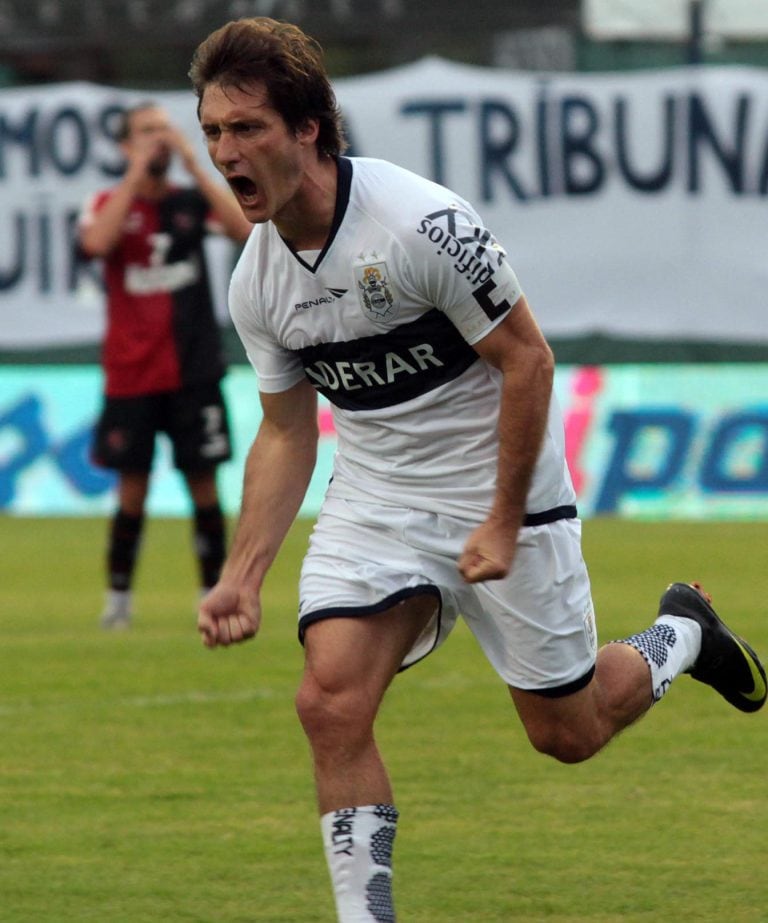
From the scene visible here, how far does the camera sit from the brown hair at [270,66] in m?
4.59

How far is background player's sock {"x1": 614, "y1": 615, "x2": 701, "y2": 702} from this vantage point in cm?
564

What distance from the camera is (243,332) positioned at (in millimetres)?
5086

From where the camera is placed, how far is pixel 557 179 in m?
15.5

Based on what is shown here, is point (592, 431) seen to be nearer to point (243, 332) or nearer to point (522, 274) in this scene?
point (522, 274)

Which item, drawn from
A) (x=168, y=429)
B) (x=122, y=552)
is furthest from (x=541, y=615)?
(x=168, y=429)

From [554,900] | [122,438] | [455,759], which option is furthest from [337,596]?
[122,438]

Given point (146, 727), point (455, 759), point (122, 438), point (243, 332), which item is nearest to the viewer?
point (243, 332)

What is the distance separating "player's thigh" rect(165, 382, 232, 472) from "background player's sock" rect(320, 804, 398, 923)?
5.47 metres

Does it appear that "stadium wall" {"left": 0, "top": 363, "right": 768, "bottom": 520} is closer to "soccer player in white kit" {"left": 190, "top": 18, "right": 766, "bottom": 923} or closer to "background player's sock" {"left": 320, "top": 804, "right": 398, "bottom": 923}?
"soccer player in white kit" {"left": 190, "top": 18, "right": 766, "bottom": 923}

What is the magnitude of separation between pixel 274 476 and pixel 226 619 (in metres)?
0.51

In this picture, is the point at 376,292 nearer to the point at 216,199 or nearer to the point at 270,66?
the point at 270,66

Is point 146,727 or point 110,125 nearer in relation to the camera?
point 146,727

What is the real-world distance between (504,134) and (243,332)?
10.8 m

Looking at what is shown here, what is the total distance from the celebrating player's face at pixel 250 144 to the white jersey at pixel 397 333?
210 mm
